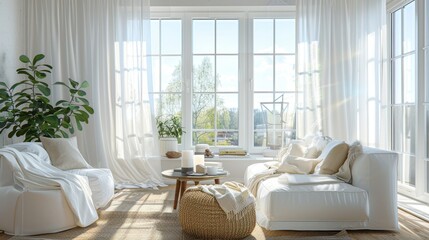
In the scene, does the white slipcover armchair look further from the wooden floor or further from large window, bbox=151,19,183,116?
large window, bbox=151,19,183,116

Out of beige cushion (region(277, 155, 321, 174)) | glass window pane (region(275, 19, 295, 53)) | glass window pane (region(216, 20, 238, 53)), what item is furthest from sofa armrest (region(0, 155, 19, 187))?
glass window pane (region(275, 19, 295, 53))

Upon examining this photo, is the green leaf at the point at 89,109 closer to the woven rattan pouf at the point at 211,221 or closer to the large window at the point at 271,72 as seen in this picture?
the large window at the point at 271,72

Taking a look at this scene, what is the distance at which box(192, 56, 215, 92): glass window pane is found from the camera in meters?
6.82

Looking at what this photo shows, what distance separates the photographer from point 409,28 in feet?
17.8

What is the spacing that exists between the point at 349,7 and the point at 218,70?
203 centimetres

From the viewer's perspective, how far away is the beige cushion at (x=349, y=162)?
405cm

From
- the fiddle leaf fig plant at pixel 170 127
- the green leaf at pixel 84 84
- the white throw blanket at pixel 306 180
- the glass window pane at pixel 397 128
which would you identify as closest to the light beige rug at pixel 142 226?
the white throw blanket at pixel 306 180

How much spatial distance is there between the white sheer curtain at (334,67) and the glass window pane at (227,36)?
96cm

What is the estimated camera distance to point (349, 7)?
6.36 metres

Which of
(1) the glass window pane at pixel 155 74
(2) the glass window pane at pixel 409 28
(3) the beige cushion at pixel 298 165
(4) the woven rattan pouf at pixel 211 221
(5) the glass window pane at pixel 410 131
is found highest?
(2) the glass window pane at pixel 409 28

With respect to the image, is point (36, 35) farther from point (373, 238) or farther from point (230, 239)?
point (373, 238)

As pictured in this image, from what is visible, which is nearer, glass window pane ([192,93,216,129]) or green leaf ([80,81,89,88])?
green leaf ([80,81,89,88])

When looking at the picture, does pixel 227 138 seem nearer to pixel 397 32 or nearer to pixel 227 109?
pixel 227 109

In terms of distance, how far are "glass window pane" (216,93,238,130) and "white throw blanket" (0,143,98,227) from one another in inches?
114
